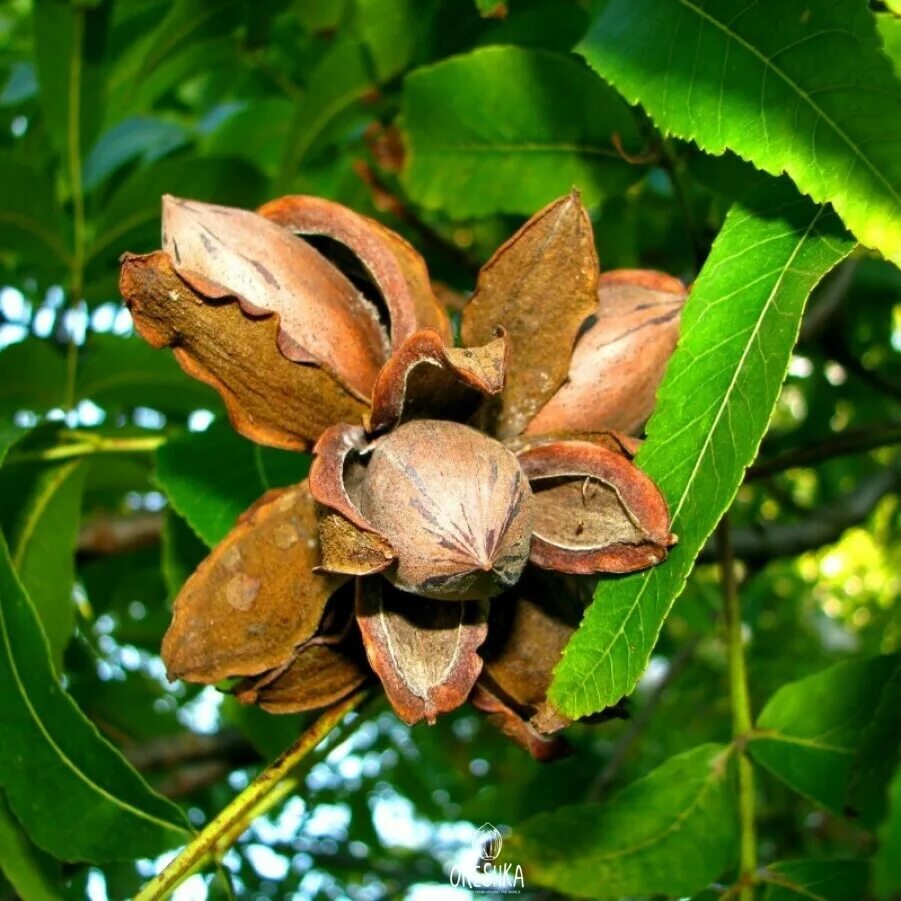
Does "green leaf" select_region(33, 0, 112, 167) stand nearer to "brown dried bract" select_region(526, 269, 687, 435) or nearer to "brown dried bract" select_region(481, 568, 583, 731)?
"brown dried bract" select_region(526, 269, 687, 435)

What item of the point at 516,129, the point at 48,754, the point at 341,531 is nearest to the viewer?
the point at 341,531

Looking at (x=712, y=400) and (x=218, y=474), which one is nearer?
(x=712, y=400)

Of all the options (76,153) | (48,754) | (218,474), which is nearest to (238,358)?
(218,474)

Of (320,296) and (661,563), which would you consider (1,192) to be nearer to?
(320,296)

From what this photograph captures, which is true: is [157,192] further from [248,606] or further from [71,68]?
[248,606]

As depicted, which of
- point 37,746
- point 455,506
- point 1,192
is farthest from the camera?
point 1,192

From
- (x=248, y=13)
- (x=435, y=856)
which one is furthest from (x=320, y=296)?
(x=435, y=856)

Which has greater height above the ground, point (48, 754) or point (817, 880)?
point (48, 754)

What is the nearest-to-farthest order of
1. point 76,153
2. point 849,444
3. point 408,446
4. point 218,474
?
1. point 408,446
2. point 218,474
3. point 849,444
4. point 76,153
